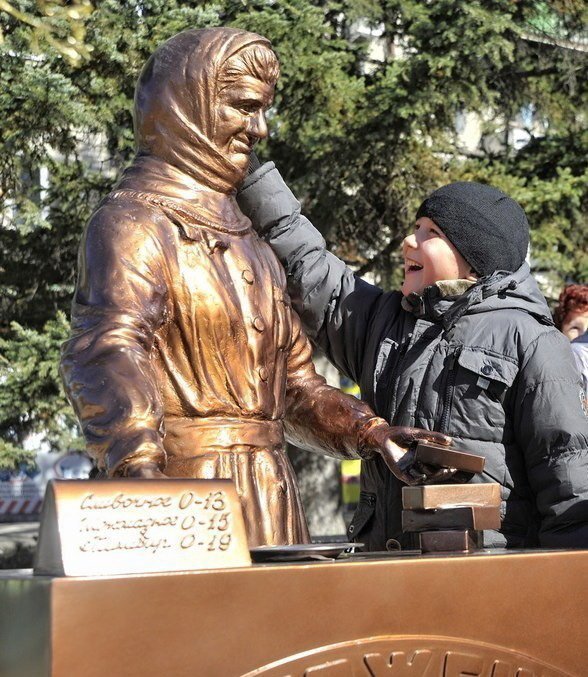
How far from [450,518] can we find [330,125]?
7.63 metres

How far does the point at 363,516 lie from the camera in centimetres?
370

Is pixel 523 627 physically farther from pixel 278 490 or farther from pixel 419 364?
pixel 419 364

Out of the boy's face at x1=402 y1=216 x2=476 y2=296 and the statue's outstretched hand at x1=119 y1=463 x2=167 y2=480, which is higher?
the boy's face at x1=402 y1=216 x2=476 y2=296

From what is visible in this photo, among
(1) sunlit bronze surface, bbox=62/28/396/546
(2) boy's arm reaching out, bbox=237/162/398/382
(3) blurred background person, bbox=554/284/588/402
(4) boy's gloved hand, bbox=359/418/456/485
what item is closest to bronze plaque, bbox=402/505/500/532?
(4) boy's gloved hand, bbox=359/418/456/485

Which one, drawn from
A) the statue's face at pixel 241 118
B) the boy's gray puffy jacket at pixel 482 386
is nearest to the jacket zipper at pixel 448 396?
the boy's gray puffy jacket at pixel 482 386

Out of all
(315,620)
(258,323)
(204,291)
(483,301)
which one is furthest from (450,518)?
(483,301)

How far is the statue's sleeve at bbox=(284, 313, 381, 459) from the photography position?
3295 millimetres

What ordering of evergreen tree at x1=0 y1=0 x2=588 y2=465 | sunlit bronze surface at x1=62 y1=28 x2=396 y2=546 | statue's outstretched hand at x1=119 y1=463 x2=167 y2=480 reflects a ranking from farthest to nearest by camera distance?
1. evergreen tree at x1=0 y1=0 x2=588 y2=465
2. sunlit bronze surface at x1=62 y1=28 x2=396 y2=546
3. statue's outstretched hand at x1=119 y1=463 x2=167 y2=480

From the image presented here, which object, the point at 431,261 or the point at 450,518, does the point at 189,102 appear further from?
the point at 450,518

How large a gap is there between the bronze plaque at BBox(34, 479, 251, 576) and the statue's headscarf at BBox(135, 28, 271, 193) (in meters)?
1.03

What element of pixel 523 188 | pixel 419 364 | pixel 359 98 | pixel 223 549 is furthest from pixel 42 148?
pixel 223 549

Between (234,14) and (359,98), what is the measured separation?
1.31 m

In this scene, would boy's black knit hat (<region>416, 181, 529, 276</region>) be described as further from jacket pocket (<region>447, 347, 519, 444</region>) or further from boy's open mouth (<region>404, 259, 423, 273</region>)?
jacket pocket (<region>447, 347, 519, 444</region>)

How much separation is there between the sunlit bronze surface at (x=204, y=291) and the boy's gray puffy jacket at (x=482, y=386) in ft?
1.08
